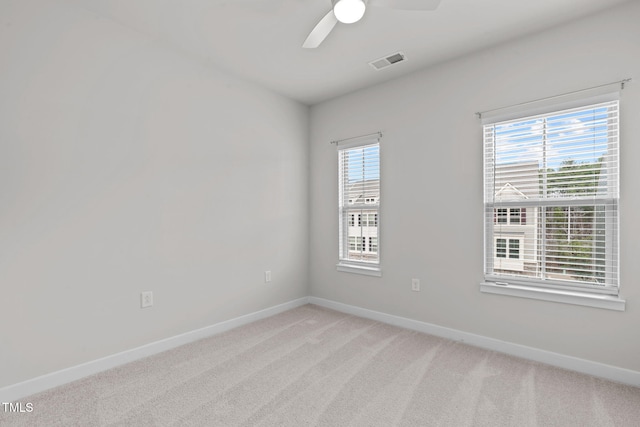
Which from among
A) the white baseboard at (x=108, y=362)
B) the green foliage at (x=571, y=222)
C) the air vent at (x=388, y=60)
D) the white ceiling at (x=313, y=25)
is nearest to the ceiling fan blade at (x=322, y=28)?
the white ceiling at (x=313, y=25)

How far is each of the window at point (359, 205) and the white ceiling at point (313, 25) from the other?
0.89 metres

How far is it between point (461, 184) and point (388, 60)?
1343 millimetres

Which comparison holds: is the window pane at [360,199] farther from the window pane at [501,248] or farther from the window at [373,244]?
the window pane at [501,248]

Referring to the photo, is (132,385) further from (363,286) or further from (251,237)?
(363,286)

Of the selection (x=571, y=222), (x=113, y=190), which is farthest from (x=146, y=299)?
(x=571, y=222)

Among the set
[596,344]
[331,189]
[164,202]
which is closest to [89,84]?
[164,202]

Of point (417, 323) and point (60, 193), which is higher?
point (60, 193)

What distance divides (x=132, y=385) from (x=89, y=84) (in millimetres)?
2167

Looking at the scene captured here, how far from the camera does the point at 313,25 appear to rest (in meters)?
2.37

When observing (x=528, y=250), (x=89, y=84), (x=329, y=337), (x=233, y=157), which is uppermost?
(x=89, y=84)

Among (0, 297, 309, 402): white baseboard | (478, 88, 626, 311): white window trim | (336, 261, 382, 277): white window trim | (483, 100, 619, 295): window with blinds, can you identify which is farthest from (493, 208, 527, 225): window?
(0, 297, 309, 402): white baseboard

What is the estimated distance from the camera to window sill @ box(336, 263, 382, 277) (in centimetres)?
340

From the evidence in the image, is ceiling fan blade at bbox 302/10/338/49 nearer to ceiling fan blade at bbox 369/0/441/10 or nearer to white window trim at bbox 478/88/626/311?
ceiling fan blade at bbox 369/0/441/10

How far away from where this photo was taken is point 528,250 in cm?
253
